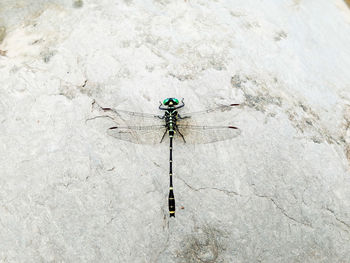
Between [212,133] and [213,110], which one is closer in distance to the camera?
[212,133]

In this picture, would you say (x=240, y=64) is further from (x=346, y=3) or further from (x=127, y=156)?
(x=346, y=3)

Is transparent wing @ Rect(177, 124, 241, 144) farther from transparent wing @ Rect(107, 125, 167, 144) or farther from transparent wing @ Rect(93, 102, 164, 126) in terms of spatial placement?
transparent wing @ Rect(93, 102, 164, 126)

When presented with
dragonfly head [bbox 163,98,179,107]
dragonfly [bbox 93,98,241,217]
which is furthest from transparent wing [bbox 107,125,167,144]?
dragonfly head [bbox 163,98,179,107]

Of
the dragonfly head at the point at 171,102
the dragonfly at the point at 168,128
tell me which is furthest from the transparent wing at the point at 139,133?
the dragonfly head at the point at 171,102

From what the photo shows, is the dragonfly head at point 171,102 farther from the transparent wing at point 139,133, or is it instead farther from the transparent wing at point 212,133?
the transparent wing at point 212,133

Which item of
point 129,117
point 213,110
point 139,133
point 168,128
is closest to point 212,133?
point 213,110

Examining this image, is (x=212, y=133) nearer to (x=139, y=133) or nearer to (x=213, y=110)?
(x=213, y=110)
